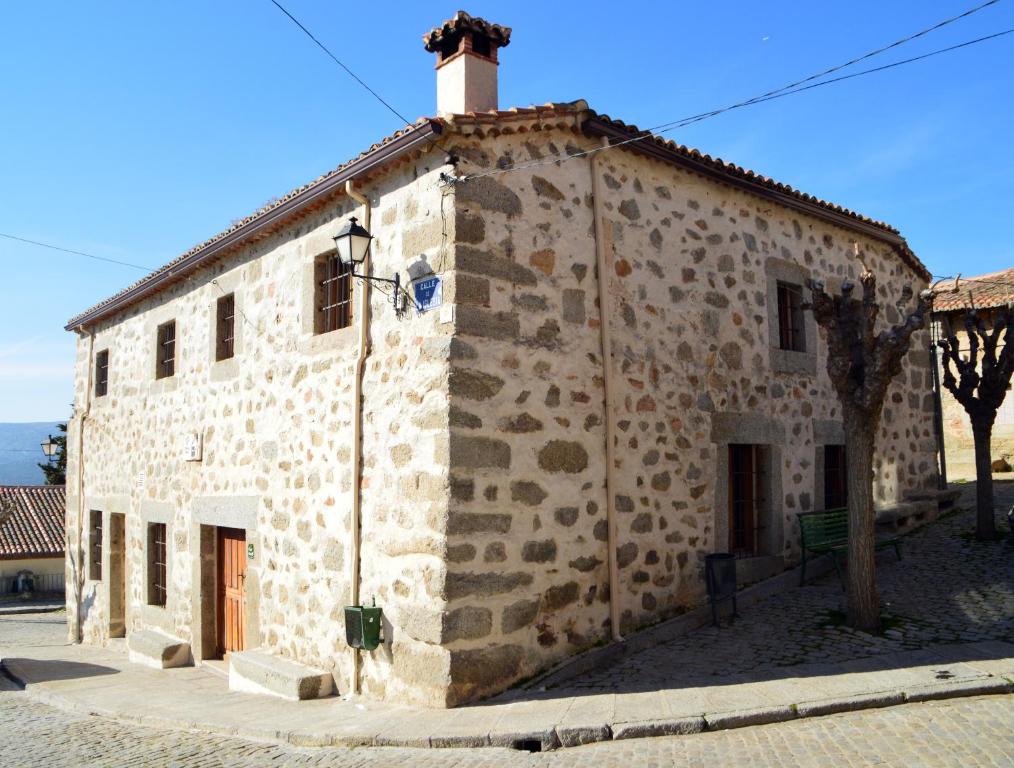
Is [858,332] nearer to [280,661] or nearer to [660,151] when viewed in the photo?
[660,151]

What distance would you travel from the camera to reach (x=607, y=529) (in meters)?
6.65

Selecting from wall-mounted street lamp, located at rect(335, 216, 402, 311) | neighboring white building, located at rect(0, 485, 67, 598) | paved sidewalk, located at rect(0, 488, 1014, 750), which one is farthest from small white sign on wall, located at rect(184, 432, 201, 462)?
neighboring white building, located at rect(0, 485, 67, 598)

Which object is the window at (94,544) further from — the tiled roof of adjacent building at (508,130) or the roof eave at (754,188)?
the roof eave at (754,188)

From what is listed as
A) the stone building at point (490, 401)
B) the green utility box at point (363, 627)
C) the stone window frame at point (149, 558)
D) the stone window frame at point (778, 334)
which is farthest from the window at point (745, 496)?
the stone window frame at point (149, 558)

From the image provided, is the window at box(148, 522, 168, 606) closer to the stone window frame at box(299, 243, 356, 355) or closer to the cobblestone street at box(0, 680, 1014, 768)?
the stone window frame at box(299, 243, 356, 355)

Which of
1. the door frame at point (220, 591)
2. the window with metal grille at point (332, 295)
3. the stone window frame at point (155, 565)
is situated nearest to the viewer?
the window with metal grille at point (332, 295)

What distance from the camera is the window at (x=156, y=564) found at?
425 inches

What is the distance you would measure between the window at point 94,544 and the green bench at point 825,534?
10882mm

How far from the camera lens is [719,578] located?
23.5 ft

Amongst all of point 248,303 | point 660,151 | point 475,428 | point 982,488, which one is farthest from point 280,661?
point 982,488

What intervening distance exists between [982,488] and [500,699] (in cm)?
700

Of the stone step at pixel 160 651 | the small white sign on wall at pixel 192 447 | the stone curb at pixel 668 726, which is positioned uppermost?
the small white sign on wall at pixel 192 447

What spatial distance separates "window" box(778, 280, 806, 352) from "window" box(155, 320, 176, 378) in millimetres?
8002

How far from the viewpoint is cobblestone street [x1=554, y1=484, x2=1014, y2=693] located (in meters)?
6.03
